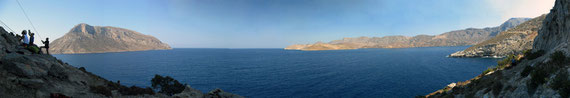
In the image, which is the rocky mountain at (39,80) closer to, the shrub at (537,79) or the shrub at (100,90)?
the shrub at (100,90)

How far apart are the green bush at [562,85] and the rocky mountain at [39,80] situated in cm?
3784

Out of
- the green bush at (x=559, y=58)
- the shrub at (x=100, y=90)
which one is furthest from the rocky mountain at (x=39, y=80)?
the green bush at (x=559, y=58)

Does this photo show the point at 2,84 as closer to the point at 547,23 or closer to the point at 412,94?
the point at 412,94

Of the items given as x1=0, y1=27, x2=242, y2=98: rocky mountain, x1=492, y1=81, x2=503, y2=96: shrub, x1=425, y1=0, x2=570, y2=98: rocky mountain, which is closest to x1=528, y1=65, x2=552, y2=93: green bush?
x1=425, y1=0, x2=570, y2=98: rocky mountain

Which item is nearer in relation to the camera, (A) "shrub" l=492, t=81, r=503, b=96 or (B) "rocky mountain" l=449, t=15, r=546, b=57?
(A) "shrub" l=492, t=81, r=503, b=96

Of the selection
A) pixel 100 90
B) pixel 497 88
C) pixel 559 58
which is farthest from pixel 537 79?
pixel 100 90

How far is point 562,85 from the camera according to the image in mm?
12797

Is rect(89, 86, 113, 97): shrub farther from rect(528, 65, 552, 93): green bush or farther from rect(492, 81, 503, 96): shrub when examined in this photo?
rect(492, 81, 503, 96): shrub

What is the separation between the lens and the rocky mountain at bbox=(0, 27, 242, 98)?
17.1 m

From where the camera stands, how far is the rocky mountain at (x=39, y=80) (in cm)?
1713

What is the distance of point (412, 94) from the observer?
2126 inches

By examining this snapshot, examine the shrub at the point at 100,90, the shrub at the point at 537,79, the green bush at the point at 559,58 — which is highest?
the green bush at the point at 559,58

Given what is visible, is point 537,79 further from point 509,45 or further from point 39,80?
point 509,45

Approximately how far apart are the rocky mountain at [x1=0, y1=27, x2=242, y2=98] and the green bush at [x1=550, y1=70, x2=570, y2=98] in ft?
124
